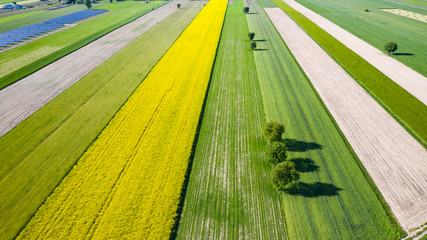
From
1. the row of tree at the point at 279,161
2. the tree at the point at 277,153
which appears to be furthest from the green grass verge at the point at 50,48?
the tree at the point at 277,153

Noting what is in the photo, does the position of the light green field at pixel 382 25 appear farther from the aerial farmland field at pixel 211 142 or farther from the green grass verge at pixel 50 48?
the green grass verge at pixel 50 48

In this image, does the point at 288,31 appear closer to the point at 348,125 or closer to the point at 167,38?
the point at 167,38

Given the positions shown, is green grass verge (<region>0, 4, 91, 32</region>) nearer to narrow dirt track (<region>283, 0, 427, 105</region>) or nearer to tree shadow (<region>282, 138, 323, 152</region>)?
tree shadow (<region>282, 138, 323, 152</region>)

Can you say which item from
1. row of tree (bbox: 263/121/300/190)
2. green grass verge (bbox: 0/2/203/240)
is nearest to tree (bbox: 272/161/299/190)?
row of tree (bbox: 263/121/300/190)

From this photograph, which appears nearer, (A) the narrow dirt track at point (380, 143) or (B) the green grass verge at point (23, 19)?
(A) the narrow dirt track at point (380, 143)

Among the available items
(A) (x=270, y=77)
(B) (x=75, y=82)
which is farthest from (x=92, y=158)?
(A) (x=270, y=77)

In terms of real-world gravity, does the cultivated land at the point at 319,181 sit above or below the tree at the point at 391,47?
below

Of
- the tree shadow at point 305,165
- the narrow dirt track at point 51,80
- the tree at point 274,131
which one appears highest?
the narrow dirt track at point 51,80
